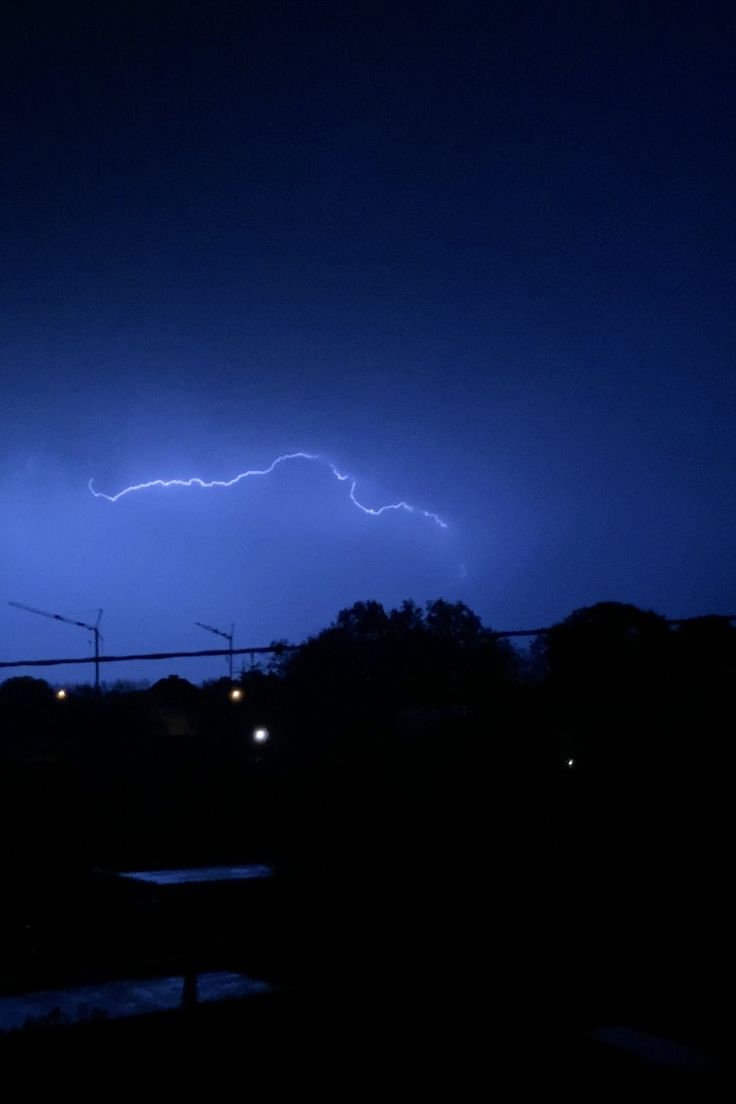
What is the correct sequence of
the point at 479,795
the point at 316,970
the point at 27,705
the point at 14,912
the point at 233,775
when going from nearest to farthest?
the point at 316,970 → the point at 14,912 → the point at 479,795 → the point at 233,775 → the point at 27,705

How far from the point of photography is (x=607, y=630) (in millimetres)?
24859

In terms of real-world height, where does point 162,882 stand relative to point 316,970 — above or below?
above

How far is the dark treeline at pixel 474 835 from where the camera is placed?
25.5ft

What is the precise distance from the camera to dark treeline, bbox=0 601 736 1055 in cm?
778

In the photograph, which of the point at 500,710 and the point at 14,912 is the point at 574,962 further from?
the point at 14,912

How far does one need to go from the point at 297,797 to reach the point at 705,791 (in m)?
4.69

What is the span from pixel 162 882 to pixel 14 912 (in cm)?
379

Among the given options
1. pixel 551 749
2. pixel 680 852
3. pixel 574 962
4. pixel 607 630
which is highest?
pixel 607 630

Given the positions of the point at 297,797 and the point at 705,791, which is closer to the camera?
the point at 705,791

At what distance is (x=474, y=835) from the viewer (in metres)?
9.37

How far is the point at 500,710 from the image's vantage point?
11.7 meters

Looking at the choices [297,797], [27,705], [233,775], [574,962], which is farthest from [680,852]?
[27,705]

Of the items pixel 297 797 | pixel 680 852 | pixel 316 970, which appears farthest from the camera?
pixel 297 797

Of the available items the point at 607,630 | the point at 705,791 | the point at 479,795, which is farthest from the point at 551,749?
the point at 607,630
